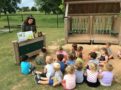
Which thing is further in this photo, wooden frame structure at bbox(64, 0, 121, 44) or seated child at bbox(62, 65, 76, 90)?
wooden frame structure at bbox(64, 0, 121, 44)

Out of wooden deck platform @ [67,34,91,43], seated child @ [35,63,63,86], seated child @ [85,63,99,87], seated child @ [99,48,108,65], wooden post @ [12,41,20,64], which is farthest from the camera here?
wooden deck platform @ [67,34,91,43]

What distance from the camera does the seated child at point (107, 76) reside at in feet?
15.8

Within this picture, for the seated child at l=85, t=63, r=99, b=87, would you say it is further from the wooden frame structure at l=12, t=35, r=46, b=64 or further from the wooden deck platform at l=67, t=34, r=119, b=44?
the wooden deck platform at l=67, t=34, r=119, b=44

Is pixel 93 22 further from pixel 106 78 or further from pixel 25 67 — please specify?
pixel 106 78

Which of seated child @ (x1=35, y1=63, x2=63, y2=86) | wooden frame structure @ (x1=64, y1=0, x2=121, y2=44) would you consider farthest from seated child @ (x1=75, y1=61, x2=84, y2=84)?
wooden frame structure @ (x1=64, y1=0, x2=121, y2=44)

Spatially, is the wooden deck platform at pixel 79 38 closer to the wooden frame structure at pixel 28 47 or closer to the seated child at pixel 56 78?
the wooden frame structure at pixel 28 47

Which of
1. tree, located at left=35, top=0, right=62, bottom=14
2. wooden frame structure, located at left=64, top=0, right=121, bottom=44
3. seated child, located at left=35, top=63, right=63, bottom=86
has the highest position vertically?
tree, located at left=35, top=0, right=62, bottom=14

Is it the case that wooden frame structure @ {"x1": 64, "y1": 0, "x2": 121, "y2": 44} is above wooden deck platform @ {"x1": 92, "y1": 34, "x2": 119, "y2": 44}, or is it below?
above

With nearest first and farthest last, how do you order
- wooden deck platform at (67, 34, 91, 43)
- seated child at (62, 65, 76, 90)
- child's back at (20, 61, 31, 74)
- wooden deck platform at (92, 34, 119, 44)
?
seated child at (62, 65, 76, 90), child's back at (20, 61, 31, 74), wooden deck platform at (92, 34, 119, 44), wooden deck platform at (67, 34, 91, 43)

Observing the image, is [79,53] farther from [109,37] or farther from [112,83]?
[109,37]

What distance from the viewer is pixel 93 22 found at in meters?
9.47

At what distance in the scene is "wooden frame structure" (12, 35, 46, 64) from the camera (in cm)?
661

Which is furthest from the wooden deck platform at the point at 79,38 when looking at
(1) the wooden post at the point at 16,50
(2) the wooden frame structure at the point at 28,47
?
(1) the wooden post at the point at 16,50

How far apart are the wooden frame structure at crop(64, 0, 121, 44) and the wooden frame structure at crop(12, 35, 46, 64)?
167 centimetres
